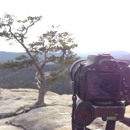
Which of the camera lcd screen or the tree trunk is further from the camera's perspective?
the tree trunk

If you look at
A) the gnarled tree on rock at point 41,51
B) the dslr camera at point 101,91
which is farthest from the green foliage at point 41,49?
the dslr camera at point 101,91

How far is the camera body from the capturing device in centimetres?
234

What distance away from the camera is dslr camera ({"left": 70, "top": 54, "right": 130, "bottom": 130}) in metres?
2.33

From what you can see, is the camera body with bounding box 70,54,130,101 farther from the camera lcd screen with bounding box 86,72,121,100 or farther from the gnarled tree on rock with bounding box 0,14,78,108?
the gnarled tree on rock with bounding box 0,14,78,108

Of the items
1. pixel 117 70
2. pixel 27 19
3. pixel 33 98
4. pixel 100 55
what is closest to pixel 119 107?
pixel 117 70

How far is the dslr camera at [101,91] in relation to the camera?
233 centimetres

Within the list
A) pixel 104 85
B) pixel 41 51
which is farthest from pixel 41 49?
pixel 104 85

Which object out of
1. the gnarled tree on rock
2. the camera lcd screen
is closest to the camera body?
the camera lcd screen

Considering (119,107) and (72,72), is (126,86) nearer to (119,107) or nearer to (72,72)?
(119,107)

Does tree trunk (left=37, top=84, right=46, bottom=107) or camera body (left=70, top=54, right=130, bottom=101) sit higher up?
camera body (left=70, top=54, right=130, bottom=101)

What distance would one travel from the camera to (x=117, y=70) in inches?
95.3

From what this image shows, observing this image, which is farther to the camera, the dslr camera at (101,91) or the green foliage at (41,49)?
the green foliage at (41,49)

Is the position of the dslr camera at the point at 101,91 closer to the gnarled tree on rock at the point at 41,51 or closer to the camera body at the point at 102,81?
the camera body at the point at 102,81

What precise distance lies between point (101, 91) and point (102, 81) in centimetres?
9
